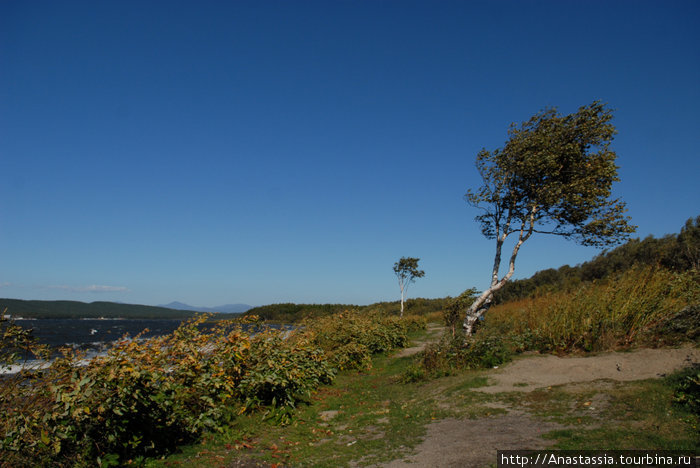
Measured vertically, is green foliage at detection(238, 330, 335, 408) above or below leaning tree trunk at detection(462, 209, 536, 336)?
below

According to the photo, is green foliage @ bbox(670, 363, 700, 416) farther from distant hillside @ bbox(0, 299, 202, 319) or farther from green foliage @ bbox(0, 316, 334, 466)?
distant hillside @ bbox(0, 299, 202, 319)

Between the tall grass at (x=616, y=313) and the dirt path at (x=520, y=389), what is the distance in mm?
1054

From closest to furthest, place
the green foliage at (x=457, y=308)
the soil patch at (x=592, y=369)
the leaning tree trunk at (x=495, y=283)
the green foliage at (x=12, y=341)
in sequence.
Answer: the green foliage at (x=12, y=341) < the soil patch at (x=592, y=369) < the leaning tree trunk at (x=495, y=283) < the green foliage at (x=457, y=308)

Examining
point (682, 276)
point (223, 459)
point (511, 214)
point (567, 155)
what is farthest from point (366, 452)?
point (567, 155)

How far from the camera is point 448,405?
25.4ft

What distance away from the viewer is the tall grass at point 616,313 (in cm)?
970

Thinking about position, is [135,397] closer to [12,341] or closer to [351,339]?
[12,341]

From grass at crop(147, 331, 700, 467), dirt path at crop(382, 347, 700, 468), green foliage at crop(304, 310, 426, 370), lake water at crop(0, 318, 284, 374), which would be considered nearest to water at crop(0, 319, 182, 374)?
lake water at crop(0, 318, 284, 374)

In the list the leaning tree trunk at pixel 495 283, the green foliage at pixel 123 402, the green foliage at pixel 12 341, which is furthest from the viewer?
the leaning tree trunk at pixel 495 283

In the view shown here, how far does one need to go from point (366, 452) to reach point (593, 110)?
1419 centimetres

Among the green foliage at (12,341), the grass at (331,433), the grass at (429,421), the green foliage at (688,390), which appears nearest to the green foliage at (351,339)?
the grass at (331,433)

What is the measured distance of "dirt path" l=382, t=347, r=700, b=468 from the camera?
5.04 metres

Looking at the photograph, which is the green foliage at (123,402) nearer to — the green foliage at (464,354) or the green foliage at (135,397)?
the green foliage at (135,397)

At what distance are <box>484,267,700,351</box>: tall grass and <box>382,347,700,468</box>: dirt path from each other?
1.05m
